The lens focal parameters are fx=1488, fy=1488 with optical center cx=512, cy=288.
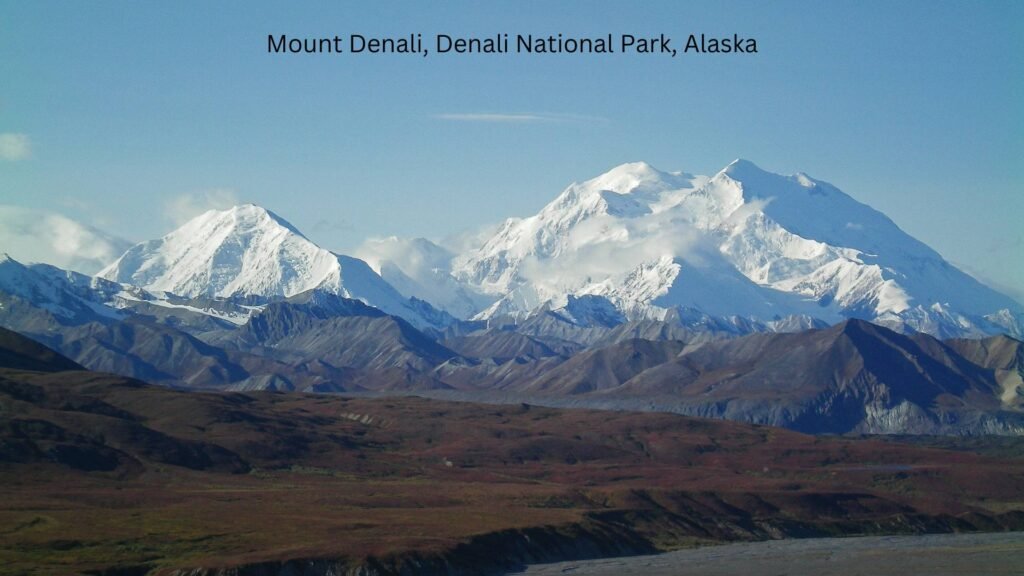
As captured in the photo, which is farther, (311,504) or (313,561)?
(311,504)

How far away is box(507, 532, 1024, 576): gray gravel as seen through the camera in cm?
15462

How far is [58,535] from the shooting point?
504ft

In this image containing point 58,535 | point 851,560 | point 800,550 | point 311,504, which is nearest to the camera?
point 58,535

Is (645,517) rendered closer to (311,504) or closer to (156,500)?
(311,504)

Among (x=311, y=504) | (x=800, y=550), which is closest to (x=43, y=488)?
(x=311, y=504)

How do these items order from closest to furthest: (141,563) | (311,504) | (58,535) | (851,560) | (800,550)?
(141,563) < (58,535) < (851,560) < (800,550) < (311,504)

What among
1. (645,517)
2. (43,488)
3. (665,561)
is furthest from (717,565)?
(43,488)

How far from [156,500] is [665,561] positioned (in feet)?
215

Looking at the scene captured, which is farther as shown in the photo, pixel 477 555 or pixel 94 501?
pixel 94 501

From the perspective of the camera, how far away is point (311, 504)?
7628 inches

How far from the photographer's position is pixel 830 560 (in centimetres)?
16575

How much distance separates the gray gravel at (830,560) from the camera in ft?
507

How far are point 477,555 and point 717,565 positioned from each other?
2618 cm

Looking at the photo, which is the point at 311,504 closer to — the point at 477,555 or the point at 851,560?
the point at 477,555
